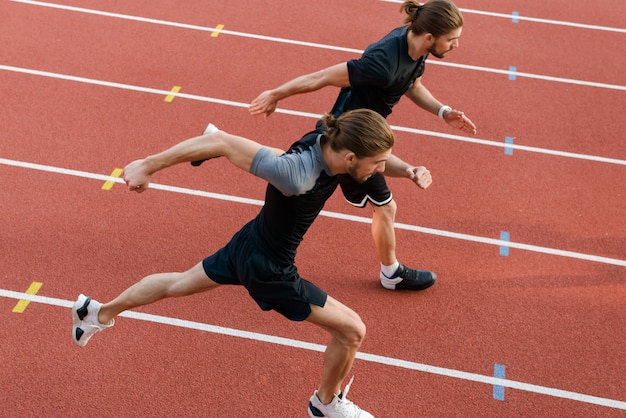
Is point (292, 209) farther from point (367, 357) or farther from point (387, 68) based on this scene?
point (367, 357)

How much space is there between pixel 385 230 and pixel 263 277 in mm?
1452

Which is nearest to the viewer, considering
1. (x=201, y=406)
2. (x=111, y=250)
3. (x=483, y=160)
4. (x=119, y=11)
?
(x=201, y=406)

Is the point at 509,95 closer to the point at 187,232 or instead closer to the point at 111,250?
the point at 187,232

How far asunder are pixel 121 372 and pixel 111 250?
3.86 feet

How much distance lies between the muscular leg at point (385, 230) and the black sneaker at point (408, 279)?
105 millimetres

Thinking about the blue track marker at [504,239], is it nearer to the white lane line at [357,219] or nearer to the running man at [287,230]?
the white lane line at [357,219]

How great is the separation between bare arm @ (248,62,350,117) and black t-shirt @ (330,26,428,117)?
59 millimetres

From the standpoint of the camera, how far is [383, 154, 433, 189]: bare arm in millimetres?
4242

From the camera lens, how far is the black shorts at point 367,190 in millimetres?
4891

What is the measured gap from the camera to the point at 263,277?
12.6ft

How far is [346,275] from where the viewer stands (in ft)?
17.9

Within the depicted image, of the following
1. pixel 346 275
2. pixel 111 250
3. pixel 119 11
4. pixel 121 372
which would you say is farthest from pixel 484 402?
pixel 119 11

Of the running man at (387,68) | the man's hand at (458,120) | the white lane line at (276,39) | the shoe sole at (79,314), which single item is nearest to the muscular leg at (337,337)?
the running man at (387,68)

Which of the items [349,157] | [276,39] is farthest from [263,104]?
[276,39]
